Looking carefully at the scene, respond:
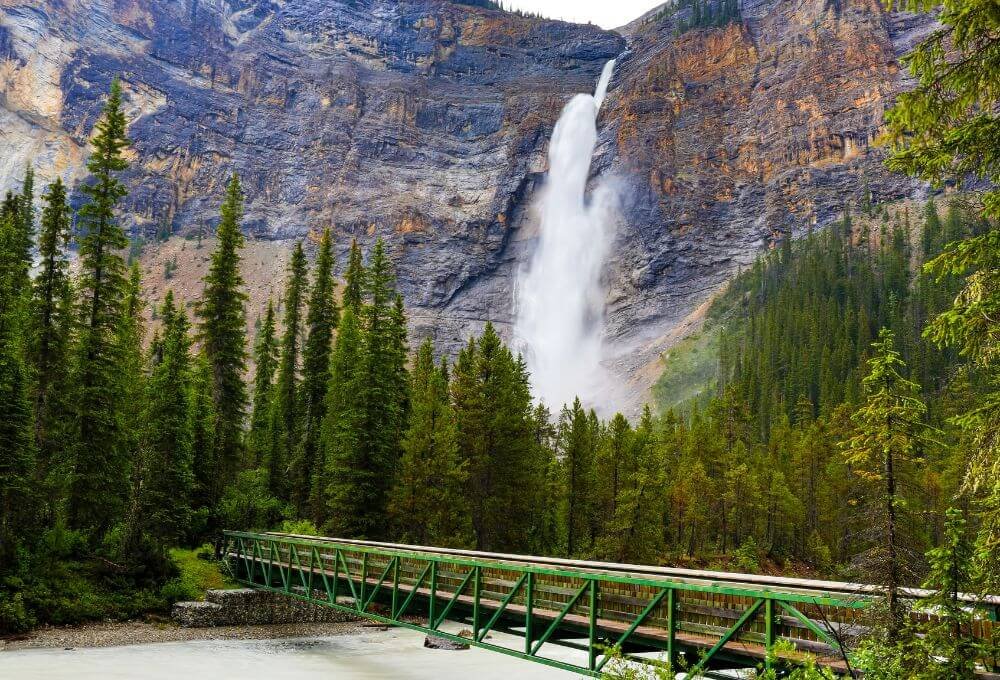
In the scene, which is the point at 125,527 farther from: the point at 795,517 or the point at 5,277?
the point at 795,517

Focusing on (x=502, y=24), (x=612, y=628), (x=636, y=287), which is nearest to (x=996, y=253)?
(x=612, y=628)

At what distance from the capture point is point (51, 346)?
28.0m

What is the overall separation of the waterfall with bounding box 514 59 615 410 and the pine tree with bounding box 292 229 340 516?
69609 mm

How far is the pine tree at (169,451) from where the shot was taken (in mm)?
29109

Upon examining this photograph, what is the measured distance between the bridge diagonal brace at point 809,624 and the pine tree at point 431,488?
23609mm

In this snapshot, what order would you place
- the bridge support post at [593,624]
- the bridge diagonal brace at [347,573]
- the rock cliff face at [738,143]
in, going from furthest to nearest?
the rock cliff face at [738,143], the bridge diagonal brace at [347,573], the bridge support post at [593,624]

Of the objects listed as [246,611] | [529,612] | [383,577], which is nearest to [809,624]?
[529,612]

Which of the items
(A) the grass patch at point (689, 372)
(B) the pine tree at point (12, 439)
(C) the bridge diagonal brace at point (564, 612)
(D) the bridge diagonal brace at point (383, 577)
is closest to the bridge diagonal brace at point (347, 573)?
(D) the bridge diagonal brace at point (383, 577)

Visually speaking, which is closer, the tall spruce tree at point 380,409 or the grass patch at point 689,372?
the tall spruce tree at point 380,409

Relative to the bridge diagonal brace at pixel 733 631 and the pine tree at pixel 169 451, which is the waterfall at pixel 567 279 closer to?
the pine tree at pixel 169 451

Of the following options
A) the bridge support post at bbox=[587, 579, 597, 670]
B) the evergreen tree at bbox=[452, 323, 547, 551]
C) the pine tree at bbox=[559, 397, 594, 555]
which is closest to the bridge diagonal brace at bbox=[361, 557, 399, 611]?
the bridge support post at bbox=[587, 579, 597, 670]

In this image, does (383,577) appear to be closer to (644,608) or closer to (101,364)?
(644,608)

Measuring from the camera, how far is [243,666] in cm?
2117

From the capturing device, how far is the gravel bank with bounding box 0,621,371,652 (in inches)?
843
